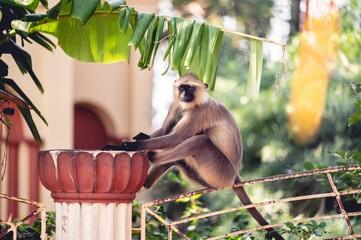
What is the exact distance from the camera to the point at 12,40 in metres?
6.09

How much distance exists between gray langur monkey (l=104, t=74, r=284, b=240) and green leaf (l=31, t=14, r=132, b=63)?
65 cm

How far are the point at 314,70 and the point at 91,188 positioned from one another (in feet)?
24.2

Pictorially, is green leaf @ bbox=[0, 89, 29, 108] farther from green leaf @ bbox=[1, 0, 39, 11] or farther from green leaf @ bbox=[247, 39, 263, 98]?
green leaf @ bbox=[247, 39, 263, 98]

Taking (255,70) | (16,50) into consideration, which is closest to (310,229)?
(255,70)

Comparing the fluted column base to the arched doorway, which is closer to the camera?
the fluted column base

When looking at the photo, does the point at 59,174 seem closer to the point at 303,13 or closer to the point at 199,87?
the point at 199,87

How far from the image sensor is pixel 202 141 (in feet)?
20.8

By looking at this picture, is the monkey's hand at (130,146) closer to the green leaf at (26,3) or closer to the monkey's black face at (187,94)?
the monkey's black face at (187,94)

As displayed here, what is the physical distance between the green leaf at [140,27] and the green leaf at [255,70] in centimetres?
56

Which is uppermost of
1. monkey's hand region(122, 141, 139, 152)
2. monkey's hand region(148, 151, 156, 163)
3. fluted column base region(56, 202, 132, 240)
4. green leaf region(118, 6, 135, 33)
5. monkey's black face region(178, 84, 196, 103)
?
green leaf region(118, 6, 135, 33)

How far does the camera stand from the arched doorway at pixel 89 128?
1511cm

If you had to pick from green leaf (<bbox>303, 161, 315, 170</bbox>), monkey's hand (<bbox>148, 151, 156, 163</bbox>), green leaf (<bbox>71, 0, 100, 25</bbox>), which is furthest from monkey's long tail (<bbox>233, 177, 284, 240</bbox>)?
green leaf (<bbox>71, 0, 100, 25</bbox>)

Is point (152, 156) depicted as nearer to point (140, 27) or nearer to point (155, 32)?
point (155, 32)

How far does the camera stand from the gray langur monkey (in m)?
6.29
